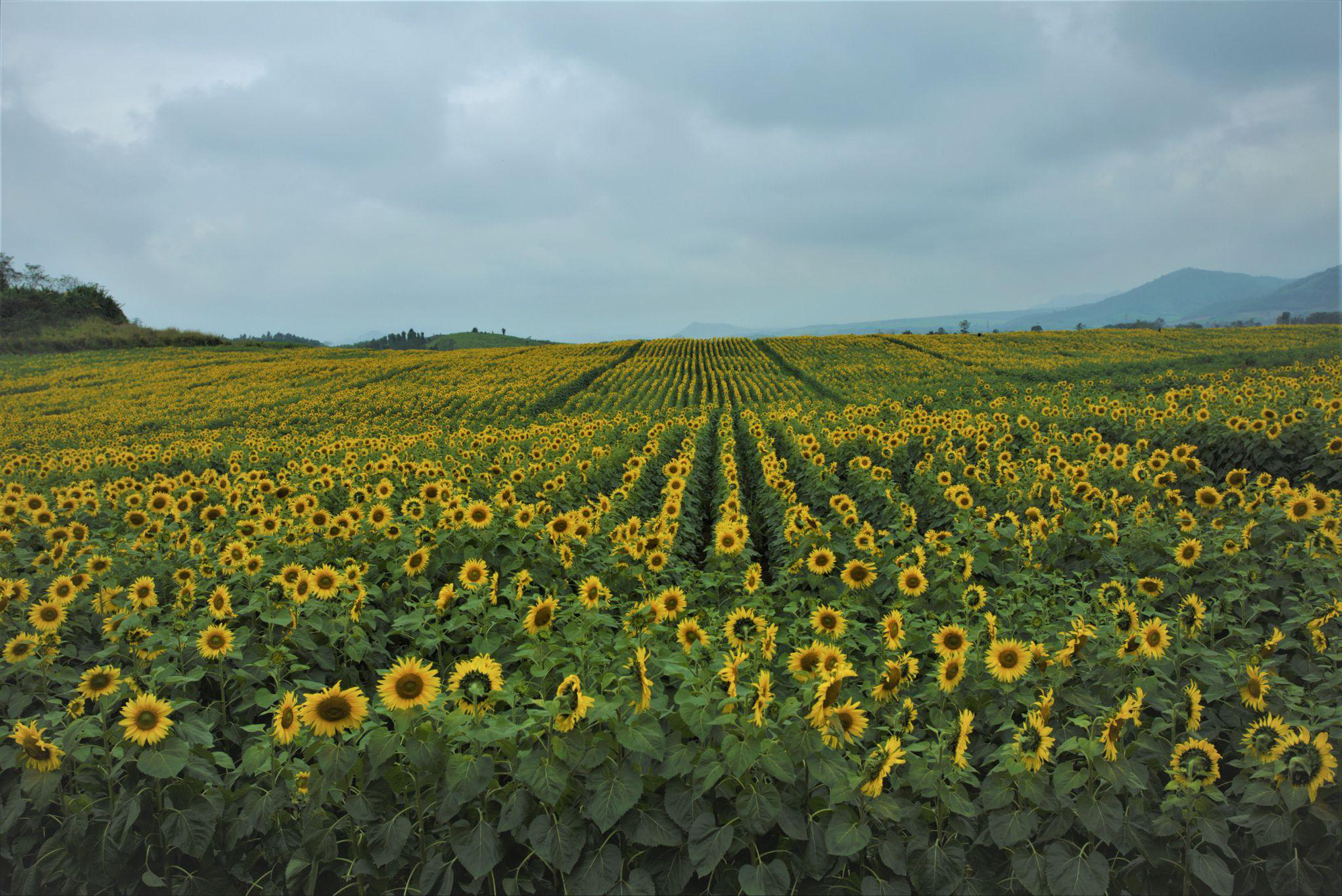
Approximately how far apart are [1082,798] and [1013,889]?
20.7 inches

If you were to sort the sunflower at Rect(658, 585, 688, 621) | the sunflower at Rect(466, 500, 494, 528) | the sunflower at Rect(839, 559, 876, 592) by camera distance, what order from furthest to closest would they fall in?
the sunflower at Rect(466, 500, 494, 528)
the sunflower at Rect(839, 559, 876, 592)
the sunflower at Rect(658, 585, 688, 621)

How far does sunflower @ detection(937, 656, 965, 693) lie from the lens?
3.25m

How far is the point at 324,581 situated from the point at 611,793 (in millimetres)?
3442

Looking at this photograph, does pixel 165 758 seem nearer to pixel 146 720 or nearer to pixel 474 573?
pixel 146 720

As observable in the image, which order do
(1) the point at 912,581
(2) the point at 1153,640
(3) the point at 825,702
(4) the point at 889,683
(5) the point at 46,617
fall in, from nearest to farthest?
(3) the point at 825,702
(4) the point at 889,683
(2) the point at 1153,640
(5) the point at 46,617
(1) the point at 912,581

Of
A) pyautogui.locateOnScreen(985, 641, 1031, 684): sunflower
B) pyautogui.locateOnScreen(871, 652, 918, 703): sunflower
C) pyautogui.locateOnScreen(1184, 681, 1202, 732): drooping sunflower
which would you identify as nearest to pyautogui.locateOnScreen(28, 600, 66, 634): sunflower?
pyautogui.locateOnScreen(871, 652, 918, 703): sunflower

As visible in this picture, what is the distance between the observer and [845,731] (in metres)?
2.86

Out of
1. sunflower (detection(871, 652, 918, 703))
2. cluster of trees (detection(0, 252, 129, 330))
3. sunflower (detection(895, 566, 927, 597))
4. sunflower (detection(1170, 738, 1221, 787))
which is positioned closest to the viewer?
sunflower (detection(1170, 738, 1221, 787))

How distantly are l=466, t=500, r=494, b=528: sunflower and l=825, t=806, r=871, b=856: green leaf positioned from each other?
14.9 feet

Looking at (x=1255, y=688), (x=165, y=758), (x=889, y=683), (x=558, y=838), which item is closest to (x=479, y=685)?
(x=558, y=838)

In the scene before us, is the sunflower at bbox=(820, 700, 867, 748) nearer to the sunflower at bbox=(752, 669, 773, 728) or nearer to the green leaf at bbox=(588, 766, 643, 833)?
the sunflower at bbox=(752, 669, 773, 728)

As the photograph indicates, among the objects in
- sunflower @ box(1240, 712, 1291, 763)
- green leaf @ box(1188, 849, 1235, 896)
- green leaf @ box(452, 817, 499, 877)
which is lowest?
green leaf @ box(1188, 849, 1235, 896)

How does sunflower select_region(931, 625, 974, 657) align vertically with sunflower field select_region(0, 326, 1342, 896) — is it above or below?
above

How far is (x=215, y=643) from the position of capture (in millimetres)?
4047
